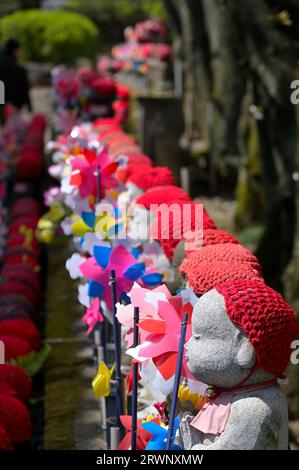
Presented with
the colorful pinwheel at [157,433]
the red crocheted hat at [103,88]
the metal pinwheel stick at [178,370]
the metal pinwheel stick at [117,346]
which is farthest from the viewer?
the red crocheted hat at [103,88]

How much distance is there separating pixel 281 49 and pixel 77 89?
5.57 meters

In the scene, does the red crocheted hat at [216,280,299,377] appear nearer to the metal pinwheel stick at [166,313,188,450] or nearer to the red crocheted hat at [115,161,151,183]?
the metal pinwheel stick at [166,313,188,450]

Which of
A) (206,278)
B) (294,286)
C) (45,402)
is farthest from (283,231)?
(206,278)

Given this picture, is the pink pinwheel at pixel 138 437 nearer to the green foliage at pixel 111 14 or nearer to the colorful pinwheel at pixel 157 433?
the colorful pinwheel at pixel 157 433

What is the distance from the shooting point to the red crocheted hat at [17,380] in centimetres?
474

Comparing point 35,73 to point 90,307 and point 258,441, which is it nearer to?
point 90,307

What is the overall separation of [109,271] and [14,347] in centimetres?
138

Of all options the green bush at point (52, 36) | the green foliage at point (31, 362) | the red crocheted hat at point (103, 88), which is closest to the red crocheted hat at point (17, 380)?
the green foliage at point (31, 362)

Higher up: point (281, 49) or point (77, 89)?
point (281, 49)

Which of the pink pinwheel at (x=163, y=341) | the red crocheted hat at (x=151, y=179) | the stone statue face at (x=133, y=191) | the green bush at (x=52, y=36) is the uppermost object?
the pink pinwheel at (x=163, y=341)

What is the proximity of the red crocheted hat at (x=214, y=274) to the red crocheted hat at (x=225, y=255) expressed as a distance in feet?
0.16

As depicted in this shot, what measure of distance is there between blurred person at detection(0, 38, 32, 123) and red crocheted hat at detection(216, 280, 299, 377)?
11.1 meters

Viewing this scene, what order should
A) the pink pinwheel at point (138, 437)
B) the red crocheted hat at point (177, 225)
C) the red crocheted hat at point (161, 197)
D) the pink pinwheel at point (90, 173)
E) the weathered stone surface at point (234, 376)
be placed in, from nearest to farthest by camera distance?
the weathered stone surface at point (234, 376)
the pink pinwheel at point (138, 437)
the red crocheted hat at point (177, 225)
the red crocheted hat at point (161, 197)
the pink pinwheel at point (90, 173)

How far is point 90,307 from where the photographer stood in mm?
4613
